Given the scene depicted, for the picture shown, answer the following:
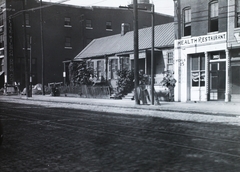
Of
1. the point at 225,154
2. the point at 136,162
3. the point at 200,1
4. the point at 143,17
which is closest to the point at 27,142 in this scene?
the point at 136,162

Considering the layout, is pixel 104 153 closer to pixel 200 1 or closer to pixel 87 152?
pixel 87 152

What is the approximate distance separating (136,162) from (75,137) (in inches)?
129

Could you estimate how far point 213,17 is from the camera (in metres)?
22.1

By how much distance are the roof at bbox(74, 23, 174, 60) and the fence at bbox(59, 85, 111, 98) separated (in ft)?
15.2

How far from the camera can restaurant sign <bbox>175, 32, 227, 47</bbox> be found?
21.2 meters

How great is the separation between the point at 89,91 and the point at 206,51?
13340 millimetres

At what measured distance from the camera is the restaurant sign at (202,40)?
21.2m

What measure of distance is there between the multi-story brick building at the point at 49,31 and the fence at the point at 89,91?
11.8 m

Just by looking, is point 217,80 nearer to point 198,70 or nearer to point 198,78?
point 198,78

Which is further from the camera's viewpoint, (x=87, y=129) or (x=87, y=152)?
(x=87, y=129)

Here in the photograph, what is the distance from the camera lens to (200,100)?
22844 mm

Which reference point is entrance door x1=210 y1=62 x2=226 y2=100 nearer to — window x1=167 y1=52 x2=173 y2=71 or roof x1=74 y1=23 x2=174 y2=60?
window x1=167 y1=52 x2=173 y2=71

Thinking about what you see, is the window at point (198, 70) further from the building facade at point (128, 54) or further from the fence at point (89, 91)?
the fence at point (89, 91)

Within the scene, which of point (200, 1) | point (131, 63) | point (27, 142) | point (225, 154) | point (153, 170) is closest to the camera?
point (153, 170)
